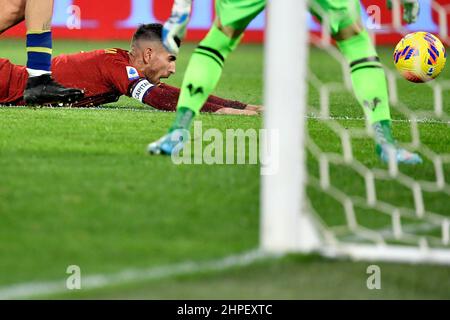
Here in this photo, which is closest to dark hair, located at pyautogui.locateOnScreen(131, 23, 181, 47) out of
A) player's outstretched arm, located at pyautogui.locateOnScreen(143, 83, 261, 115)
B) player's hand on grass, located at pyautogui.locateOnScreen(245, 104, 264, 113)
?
player's outstretched arm, located at pyautogui.locateOnScreen(143, 83, 261, 115)

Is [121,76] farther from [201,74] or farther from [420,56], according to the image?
[420,56]

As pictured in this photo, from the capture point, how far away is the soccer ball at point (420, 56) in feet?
26.8

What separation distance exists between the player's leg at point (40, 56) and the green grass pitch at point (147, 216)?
1.23ft

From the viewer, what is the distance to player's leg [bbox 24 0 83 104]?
709cm

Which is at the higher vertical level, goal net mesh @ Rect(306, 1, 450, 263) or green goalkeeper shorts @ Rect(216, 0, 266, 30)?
green goalkeeper shorts @ Rect(216, 0, 266, 30)

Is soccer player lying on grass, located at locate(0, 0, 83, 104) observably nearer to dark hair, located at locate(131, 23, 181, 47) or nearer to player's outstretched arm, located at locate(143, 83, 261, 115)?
player's outstretched arm, located at locate(143, 83, 261, 115)

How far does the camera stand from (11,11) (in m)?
7.34

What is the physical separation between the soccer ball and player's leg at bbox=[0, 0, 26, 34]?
2.67 meters

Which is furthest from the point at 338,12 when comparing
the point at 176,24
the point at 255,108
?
the point at 255,108

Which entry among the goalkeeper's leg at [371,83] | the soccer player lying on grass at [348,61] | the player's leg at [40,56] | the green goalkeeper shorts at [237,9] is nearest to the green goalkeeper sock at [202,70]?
the soccer player lying on grass at [348,61]

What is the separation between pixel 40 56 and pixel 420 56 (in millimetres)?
2762

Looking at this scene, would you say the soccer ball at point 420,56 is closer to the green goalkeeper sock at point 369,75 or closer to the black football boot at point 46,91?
the black football boot at point 46,91
